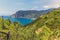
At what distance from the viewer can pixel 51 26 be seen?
142125 mm

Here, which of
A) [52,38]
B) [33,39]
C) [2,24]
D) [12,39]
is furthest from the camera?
[52,38]

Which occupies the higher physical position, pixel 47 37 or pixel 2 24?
pixel 2 24

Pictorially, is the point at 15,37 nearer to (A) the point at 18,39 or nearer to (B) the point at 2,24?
(A) the point at 18,39

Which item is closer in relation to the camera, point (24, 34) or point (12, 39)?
point (12, 39)

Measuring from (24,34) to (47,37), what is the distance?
22083 mm

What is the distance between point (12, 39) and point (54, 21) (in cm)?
8093

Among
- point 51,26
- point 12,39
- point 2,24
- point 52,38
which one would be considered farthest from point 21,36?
point 51,26

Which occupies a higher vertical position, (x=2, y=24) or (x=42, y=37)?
(x=2, y=24)

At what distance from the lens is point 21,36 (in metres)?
79.4

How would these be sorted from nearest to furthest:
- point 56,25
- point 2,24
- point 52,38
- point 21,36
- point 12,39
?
point 12,39 → point 21,36 → point 2,24 → point 52,38 → point 56,25

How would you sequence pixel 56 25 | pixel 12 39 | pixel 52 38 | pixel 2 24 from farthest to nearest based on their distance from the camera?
pixel 56 25 < pixel 52 38 < pixel 2 24 < pixel 12 39

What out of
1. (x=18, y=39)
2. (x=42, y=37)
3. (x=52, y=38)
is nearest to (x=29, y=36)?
(x=18, y=39)

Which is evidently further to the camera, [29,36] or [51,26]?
[51,26]

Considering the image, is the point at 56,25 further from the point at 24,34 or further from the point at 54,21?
the point at 24,34
